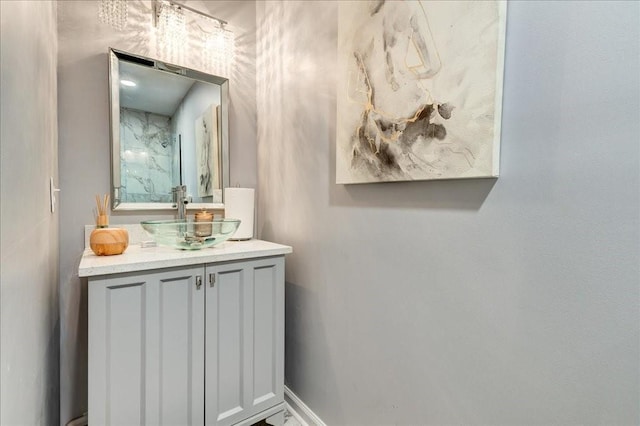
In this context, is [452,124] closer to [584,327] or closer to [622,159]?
[622,159]

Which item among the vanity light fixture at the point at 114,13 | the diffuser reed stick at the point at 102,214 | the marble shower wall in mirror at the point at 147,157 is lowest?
the diffuser reed stick at the point at 102,214

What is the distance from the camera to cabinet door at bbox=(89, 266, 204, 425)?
1062 millimetres

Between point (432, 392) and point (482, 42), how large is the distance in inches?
43.4

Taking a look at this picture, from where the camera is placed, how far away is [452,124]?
912 mm

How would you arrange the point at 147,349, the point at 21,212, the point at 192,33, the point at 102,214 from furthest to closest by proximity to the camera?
the point at 192,33, the point at 102,214, the point at 147,349, the point at 21,212

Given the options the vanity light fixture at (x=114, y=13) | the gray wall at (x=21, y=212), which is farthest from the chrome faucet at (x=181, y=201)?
the vanity light fixture at (x=114, y=13)

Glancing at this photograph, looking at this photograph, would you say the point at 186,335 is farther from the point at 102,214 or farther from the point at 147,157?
the point at 147,157

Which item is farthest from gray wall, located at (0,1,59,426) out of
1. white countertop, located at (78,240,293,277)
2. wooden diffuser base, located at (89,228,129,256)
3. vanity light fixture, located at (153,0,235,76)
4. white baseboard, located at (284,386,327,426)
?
white baseboard, located at (284,386,327,426)

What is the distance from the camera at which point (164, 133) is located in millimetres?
1646

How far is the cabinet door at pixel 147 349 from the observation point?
106 centimetres

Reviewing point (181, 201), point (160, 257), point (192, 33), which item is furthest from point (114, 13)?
point (160, 257)

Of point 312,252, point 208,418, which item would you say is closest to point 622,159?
point 312,252

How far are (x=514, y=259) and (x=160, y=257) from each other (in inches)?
47.3

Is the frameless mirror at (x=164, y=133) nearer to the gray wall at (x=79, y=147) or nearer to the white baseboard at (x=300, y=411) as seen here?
the gray wall at (x=79, y=147)
